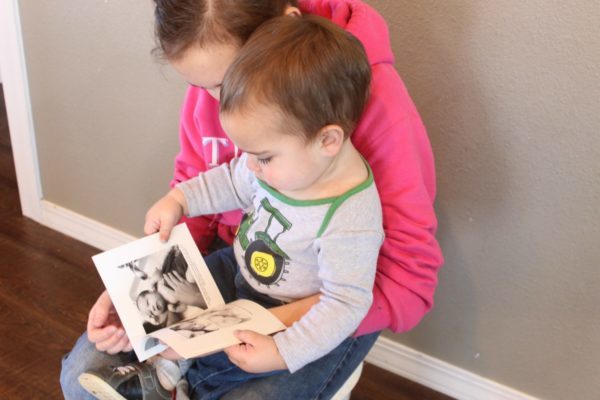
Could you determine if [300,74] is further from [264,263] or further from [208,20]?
[264,263]

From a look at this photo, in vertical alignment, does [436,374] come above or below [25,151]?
below

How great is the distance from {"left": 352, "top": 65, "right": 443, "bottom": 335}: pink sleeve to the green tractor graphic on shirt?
0.15 metres

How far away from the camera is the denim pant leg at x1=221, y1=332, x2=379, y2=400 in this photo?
34.2 inches

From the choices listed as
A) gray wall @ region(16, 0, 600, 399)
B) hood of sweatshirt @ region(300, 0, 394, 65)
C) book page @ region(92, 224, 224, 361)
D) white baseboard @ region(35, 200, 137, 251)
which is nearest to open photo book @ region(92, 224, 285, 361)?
book page @ region(92, 224, 224, 361)

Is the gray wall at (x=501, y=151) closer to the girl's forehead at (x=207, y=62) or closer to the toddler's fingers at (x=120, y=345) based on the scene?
the girl's forehead at (x=207, y=62)

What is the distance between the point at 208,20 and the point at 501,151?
643 mm

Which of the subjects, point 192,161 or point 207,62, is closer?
point 207,62

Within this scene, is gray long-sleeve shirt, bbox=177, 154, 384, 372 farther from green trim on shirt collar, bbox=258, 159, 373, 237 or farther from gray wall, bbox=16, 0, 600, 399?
gray wall, bbox=16, 0, 600, 399

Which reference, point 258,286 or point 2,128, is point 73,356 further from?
point 2,128

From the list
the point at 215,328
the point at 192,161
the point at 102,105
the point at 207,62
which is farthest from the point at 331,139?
the point at 102,105

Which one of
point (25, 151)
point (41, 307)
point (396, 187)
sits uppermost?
point (396, 187)

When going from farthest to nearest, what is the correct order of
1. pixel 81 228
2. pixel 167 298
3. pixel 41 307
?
1. pixel 81 228
2. pixel 41 307
3. pixel 167 298

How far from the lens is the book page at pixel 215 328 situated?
82 cm

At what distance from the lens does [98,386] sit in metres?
0.89
